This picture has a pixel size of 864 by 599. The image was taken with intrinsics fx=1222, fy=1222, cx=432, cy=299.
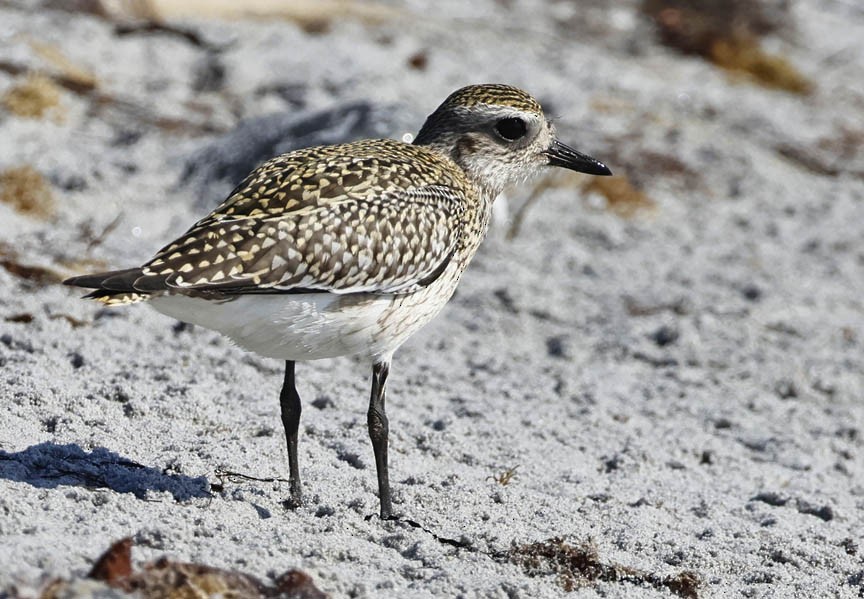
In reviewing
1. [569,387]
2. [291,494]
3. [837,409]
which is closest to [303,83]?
[569,387]

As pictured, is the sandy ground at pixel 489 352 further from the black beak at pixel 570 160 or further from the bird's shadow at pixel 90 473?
the black beak at pixel 570 160

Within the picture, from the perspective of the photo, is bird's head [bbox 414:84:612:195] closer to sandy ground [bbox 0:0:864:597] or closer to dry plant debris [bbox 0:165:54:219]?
sandy ground [bbox 0:0:864:597]

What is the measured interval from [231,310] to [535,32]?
9.72 m

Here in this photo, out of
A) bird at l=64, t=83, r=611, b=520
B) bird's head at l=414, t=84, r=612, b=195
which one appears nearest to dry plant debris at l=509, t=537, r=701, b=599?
bird at l=64, t=83, r=611, b=520

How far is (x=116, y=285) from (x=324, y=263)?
0.84 metres

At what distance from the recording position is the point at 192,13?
11961 mm

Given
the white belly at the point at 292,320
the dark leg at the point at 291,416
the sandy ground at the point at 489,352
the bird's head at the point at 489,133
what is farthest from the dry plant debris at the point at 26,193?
the white belly at the point at 292,320

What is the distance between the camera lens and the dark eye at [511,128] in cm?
604

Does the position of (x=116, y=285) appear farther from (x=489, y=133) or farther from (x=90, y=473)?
(x=489, y=133)

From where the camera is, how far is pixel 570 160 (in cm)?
630

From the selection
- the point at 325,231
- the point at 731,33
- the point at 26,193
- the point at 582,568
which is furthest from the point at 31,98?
the point at 731,33

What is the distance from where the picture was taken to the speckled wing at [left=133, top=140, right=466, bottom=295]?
4.82 meters

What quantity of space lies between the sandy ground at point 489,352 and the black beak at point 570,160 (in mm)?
1457

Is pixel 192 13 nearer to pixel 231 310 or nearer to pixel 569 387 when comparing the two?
pixel 569 387
